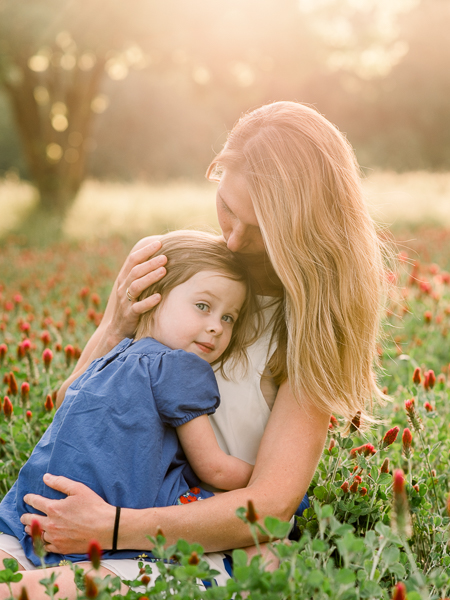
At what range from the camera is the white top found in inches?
86.6

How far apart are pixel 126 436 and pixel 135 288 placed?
2.20ft

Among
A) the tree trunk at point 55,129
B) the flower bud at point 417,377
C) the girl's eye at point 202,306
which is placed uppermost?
the tree trunk at point 55,129

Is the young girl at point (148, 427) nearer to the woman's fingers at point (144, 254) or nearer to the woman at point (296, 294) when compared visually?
the woman at point (296, 294)

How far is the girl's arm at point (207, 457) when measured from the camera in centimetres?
201

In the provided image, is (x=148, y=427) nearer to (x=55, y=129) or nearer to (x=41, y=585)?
(x=41, y=585)

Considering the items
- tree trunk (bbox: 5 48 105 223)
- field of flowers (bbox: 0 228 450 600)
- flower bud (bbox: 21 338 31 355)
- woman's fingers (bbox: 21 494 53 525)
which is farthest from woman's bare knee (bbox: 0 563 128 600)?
tree trunk (bbox: 5 48 105 223)

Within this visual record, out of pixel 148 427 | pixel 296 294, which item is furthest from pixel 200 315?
pixel 148 427

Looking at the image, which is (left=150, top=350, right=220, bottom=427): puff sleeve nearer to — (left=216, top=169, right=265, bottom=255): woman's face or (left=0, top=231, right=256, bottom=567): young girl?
(left=0, top=231, right=256, bottom=567): young girl

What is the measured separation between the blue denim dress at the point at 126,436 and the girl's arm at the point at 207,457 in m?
0.04

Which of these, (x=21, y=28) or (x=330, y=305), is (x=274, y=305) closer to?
(x=330, y=305)

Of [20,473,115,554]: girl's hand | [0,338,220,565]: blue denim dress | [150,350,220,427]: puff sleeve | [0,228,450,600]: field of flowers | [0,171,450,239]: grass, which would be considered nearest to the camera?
[0,228,450,600]: field of flowers

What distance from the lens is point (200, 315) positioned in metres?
2.28

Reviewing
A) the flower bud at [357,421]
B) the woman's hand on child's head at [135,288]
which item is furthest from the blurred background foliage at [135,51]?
the flower bud at [357,421]

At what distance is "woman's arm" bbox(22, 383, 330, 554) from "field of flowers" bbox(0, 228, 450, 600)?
0.09m
